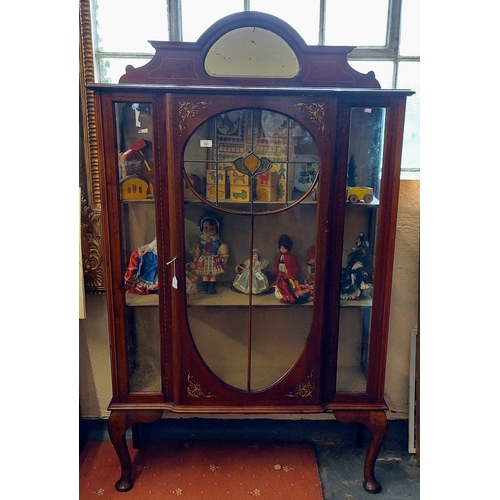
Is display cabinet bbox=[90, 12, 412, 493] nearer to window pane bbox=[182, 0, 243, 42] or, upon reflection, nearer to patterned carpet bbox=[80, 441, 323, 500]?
patterned carpet bbox=[80, 441, 323, 500]

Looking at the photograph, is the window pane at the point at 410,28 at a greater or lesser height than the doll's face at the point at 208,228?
greater

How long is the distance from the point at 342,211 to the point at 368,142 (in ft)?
0.71

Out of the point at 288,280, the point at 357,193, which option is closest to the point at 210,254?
the point at 288,280

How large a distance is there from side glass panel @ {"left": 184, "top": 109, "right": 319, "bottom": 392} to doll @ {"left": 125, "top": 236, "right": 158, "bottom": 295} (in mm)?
109

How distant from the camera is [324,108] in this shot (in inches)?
44.9

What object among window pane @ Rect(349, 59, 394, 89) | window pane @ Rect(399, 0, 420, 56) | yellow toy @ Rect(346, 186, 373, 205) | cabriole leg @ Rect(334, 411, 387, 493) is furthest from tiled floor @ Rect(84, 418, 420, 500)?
window pane @ Rect(399, 0, 420, 56)

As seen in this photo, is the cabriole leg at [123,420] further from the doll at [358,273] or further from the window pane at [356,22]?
the window pane at [356,22]

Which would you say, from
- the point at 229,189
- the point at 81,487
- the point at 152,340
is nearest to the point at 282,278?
the point at 229,189

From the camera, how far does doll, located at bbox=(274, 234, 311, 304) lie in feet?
4.21

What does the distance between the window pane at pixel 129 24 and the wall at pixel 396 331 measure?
932 mm

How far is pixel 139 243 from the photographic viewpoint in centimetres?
125

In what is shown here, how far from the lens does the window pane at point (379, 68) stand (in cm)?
152

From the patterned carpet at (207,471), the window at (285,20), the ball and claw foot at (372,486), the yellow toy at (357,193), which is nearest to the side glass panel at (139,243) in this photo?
the patterned carpet at (207,471)

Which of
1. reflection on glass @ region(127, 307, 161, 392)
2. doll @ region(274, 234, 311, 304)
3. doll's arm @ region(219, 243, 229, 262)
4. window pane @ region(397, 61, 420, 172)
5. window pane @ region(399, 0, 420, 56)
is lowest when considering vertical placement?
reflection on glass @ region(127, 307, 161, 392)
